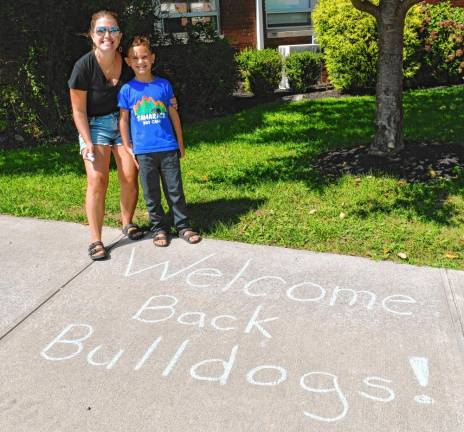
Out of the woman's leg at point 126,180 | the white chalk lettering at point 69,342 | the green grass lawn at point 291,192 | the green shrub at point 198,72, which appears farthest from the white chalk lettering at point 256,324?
the green shrub at point 198,72

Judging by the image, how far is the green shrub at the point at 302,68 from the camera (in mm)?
11664

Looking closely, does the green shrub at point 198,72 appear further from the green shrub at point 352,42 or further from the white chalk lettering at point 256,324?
the white chalk lettering at point 256,324

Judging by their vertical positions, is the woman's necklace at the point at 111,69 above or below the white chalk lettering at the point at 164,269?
above

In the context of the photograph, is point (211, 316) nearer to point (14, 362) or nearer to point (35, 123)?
point (14, 362)

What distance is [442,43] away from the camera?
10898mm

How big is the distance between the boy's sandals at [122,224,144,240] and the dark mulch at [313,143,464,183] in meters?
2.20

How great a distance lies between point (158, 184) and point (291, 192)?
1509mm

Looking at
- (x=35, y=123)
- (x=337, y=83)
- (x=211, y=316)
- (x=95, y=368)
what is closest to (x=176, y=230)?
(x=211, y=316)

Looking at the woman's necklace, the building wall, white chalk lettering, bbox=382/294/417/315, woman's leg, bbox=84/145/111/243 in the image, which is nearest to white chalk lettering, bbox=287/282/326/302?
white chalk lettering, bbox=382/294/417/315

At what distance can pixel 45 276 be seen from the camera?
13.1 ft

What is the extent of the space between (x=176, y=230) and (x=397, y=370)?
7.94 ft

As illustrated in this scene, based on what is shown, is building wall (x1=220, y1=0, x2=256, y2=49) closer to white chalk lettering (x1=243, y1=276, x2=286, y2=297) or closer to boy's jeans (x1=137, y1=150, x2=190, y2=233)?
boy's jeans (x1=137, y1=150, x2=190, y2=233)

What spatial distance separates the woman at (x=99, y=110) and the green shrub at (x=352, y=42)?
7.35 m

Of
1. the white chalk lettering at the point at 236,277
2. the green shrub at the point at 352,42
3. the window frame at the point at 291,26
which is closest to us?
the white chalk lettering at the point at 236,277
